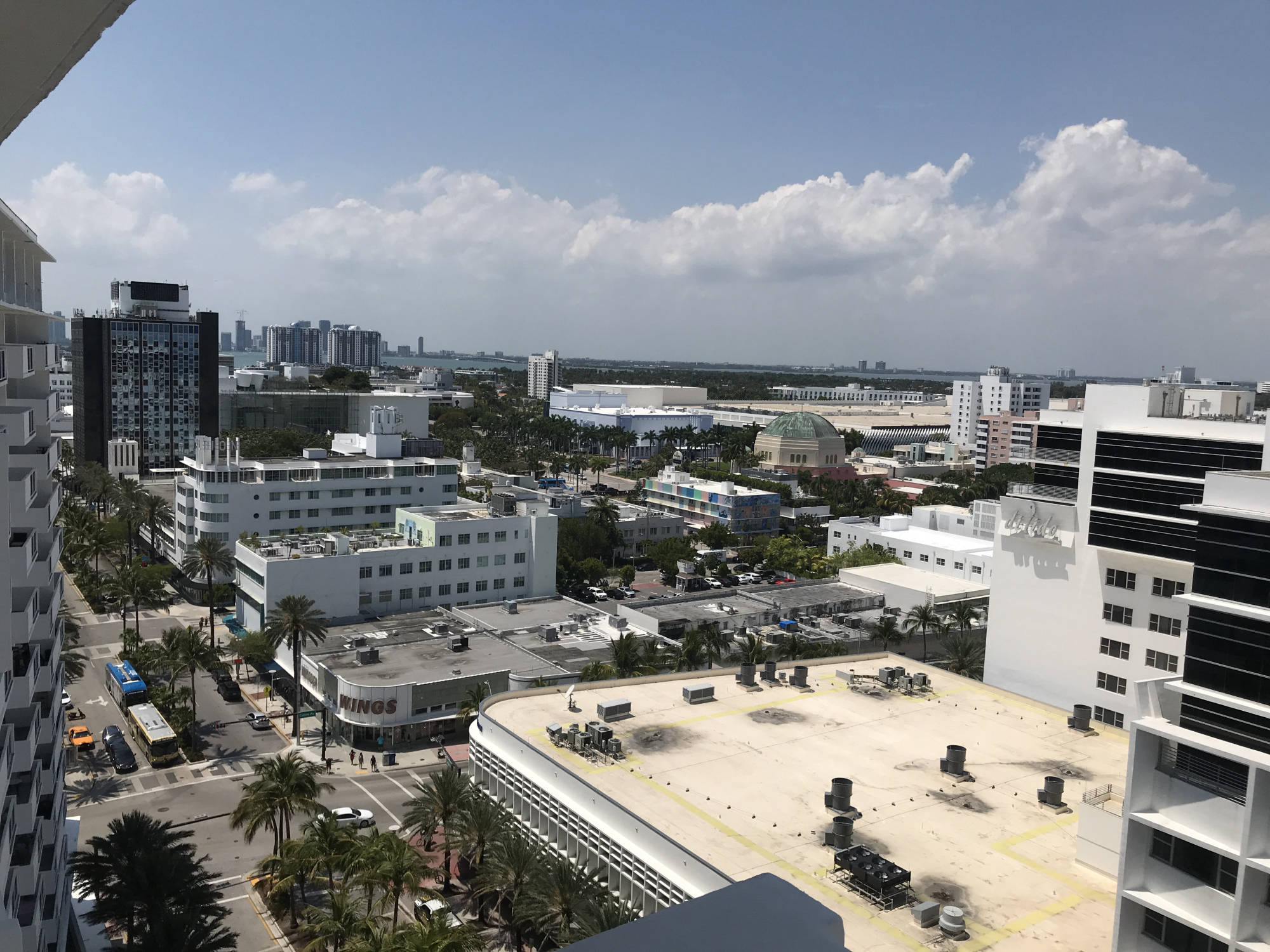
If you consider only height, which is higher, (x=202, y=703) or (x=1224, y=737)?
(x=1224, y=737)

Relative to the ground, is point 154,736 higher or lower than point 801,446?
lower

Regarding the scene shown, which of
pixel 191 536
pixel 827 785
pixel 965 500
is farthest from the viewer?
pixel 965 500

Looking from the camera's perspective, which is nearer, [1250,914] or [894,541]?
[1250,914]

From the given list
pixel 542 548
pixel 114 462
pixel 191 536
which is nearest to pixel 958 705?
pixel 542 548

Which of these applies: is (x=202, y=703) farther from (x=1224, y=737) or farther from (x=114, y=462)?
(x=114, y=462)

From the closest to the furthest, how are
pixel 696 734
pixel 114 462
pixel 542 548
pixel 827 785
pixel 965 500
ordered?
1. pixel 827 785
2. pixel 696 734
3. pixel 542 548
4. pixel 114 462
5. pixel 965 500

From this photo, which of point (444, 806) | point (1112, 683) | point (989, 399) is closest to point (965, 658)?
point (1112, 683)

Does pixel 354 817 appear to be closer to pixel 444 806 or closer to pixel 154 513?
pixel 444 806
